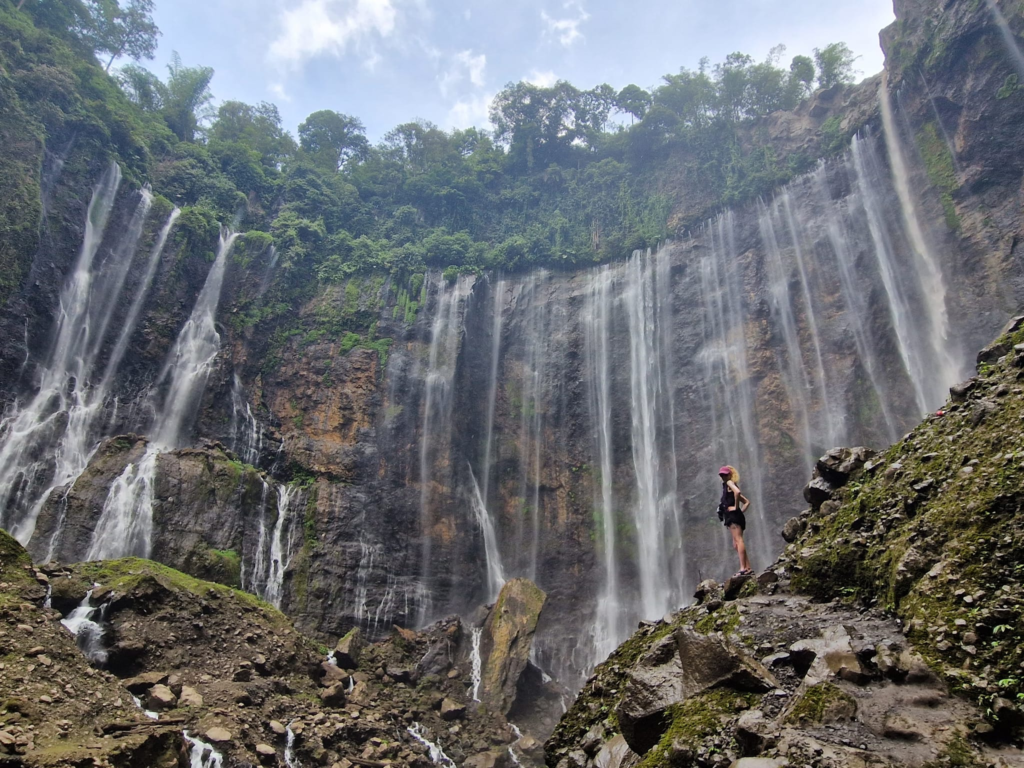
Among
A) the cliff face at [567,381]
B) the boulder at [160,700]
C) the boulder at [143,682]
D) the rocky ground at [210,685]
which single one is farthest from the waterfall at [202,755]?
the cliff face at [567,381]

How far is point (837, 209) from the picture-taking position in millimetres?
21750

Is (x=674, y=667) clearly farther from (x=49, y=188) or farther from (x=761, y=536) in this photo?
(x=49, y=188)

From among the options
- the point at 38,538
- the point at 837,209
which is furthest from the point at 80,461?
the point at 837,209

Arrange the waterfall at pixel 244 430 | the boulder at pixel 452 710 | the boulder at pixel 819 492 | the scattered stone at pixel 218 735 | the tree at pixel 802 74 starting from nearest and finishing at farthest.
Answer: the boulder at pixel 819 492
the scattered stone at pixel 218 735
the boulder at pixel 452 710
the waterfall at pixel 244 430
the tree at pixel 802 74

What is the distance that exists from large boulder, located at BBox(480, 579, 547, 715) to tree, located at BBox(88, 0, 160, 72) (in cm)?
3077

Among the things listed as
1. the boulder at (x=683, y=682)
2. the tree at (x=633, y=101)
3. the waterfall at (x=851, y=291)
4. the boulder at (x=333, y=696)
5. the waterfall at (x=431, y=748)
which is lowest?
the waterfall at (x=431, y=748)

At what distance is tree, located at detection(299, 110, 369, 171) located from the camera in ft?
109

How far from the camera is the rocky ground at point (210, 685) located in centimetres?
650

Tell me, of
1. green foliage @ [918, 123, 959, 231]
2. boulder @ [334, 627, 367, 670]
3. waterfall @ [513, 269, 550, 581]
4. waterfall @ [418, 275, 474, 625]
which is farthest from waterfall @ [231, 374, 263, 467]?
green foliage @ [918, 123, 959, 231]

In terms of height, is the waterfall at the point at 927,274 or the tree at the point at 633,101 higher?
the tree at the point at 633,101

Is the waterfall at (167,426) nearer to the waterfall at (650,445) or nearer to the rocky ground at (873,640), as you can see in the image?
the rocky ground at (873,640)

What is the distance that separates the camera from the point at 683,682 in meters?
3.72

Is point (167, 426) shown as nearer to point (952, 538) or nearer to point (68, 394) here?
point (68, 394)

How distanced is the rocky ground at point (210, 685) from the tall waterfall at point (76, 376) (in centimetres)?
543
